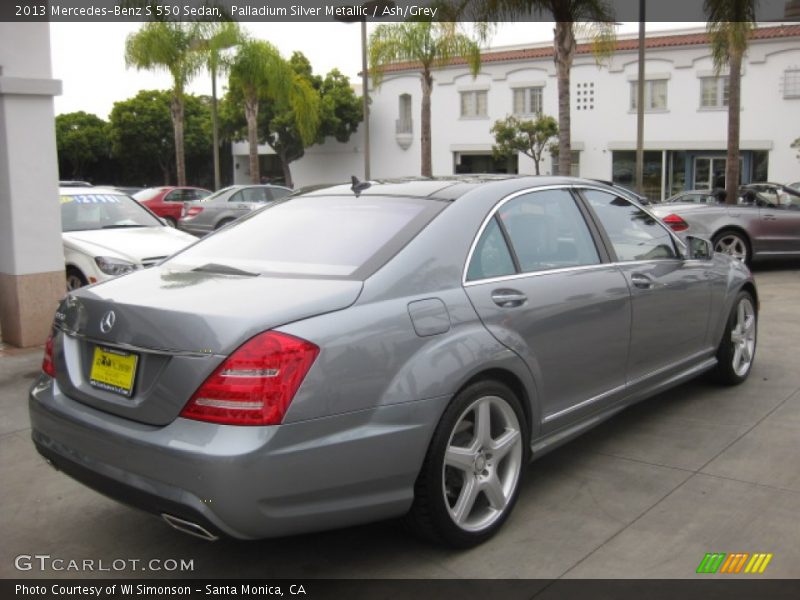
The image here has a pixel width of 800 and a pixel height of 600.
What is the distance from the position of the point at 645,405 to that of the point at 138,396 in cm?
369

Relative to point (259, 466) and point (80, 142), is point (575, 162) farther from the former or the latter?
point (259, 466)

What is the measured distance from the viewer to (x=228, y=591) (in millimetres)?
3174

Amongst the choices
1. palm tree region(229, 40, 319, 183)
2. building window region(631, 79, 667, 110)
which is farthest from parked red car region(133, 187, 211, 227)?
building window region(631, 79, 667, 110)

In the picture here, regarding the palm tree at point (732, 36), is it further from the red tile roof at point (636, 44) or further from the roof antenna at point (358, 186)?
the roof antenna at point (358, 186)

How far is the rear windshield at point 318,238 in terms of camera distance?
3420mm

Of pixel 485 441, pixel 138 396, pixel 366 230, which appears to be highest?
pixel 366 230

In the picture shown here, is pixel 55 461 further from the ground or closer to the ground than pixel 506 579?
further from the ground

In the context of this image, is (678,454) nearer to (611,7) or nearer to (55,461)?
(55,461)

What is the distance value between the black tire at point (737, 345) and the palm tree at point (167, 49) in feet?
83.1

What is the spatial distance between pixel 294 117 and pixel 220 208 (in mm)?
22762

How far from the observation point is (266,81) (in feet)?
96.6

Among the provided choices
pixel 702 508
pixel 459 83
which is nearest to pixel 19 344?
pixel 702 508

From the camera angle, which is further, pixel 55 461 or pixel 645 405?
pixel 645 405

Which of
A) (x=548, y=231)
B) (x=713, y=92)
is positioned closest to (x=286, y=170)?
(x=713, y=92)
